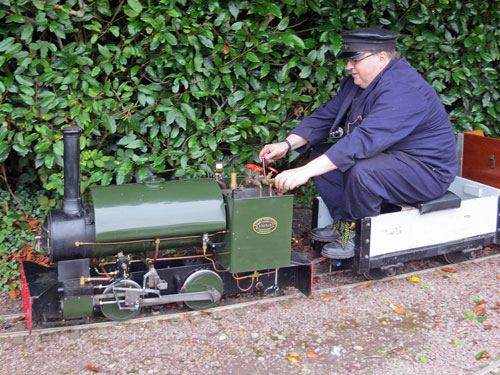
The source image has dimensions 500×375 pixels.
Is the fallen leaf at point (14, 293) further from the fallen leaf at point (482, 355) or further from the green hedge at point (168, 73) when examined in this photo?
the fallen leaf at point (482, 355)

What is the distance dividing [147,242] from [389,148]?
199 centimetres

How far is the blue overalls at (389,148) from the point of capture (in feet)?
13.7

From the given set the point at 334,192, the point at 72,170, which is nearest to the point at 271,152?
the point at 334,192

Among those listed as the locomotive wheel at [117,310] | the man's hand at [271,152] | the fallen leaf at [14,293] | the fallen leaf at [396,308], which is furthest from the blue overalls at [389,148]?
the fallen leaf at [14,293]

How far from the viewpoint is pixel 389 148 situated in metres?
4.54

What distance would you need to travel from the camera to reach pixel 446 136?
182 inches

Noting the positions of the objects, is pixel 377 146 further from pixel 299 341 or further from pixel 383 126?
pixel 299 341

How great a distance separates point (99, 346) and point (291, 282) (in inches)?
58.9

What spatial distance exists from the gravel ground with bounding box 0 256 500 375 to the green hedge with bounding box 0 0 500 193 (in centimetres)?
147

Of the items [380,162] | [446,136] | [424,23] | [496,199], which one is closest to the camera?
[380,162]

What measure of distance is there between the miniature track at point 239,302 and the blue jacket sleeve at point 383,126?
106 centimetres

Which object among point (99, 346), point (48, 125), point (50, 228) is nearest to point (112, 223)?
point (50, 228)

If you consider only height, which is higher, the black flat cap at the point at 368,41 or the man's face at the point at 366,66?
the black flat cap at the point at 368,41

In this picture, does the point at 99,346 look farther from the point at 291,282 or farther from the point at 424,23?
the point at 424,23
